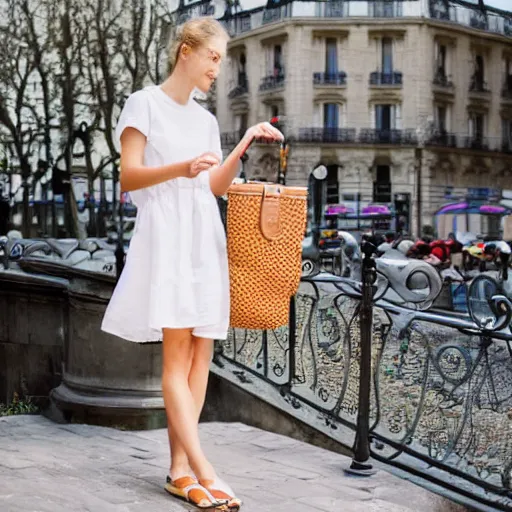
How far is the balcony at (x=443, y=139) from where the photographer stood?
13383mm

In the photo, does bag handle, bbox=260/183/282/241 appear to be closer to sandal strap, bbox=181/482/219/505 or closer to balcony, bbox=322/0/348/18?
sandal strap, bbox=181/482/219/505

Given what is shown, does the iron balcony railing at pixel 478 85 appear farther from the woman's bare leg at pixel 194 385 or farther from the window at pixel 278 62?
the woman's bare leg at pixel 194 385

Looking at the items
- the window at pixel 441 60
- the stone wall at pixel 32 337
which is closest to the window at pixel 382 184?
the window at pixel 441 60

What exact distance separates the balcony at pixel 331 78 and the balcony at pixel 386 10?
891 millimetres

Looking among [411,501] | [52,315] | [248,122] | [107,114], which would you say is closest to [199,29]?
[411,501]

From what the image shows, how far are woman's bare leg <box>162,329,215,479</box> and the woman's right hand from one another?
17.1 inches

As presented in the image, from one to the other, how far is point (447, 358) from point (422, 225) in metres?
9.78

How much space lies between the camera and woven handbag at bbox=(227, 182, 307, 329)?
260cm

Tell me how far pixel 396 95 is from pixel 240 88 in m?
2.25

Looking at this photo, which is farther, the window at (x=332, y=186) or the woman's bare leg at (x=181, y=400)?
the window at (x=332, y=186)

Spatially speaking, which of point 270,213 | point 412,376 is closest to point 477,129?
point 412,376

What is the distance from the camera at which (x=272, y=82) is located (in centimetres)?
1316

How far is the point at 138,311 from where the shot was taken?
2.61 m

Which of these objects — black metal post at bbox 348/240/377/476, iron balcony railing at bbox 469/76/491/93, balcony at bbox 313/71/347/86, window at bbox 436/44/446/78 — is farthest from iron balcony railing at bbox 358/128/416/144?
black metal post at bbox 348/240/377/476
